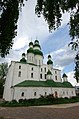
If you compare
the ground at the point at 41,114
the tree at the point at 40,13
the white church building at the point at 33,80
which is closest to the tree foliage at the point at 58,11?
the tree at the point at 40,13

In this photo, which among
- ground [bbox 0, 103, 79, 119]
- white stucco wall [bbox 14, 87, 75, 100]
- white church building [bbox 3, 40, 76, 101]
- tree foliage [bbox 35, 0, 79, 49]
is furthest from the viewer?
white church building [bbox 3, 40, 76, 101]

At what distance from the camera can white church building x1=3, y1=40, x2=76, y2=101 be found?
4250 cm

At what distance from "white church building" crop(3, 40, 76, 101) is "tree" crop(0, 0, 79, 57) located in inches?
1475

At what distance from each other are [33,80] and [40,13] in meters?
44.3

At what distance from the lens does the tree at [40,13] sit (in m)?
5.19

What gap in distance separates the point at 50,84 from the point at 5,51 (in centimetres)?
4271

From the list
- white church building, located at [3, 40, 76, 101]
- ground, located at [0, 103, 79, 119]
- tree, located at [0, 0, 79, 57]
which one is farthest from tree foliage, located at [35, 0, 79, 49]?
white church building, located at [3, 40, 76, 101]

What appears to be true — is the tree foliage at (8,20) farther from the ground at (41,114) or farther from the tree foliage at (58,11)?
the ground at (41,114)

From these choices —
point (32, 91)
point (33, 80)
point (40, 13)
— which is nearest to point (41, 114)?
point (40, 13)

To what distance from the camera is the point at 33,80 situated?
49188 millimetres

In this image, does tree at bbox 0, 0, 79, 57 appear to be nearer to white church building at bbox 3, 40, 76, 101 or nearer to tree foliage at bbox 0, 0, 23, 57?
tree foliage at bbox 0, 0, 23, 57

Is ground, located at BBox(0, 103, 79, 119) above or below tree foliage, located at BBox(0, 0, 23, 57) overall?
below

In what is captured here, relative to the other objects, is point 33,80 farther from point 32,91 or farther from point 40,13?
point 40,13

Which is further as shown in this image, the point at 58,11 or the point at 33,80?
the point at 33,80
